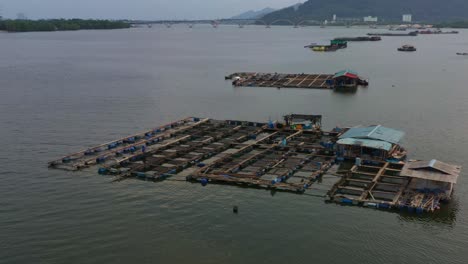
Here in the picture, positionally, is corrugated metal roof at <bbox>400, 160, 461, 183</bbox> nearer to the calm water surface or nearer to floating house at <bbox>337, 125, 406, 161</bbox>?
the calm water surface

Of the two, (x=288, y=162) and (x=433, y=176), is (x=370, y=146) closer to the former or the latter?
(x=288, y=162)

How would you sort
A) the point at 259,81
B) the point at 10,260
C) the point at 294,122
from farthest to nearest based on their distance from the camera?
the point at 259,81
the point at 294,122
the point at 10,260

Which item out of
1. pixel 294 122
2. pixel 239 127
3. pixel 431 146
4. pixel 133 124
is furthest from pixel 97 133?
pixel 431 146

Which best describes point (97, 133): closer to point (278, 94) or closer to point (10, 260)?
point (10, 260)

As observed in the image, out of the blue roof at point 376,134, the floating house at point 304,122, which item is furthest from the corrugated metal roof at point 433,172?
the floating house at point 304,122

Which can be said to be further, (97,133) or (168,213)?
(97,133)

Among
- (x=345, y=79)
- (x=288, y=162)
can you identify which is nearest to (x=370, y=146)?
(x=288, y=162)

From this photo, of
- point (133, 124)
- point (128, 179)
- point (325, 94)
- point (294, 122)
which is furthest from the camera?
point (325, 94)

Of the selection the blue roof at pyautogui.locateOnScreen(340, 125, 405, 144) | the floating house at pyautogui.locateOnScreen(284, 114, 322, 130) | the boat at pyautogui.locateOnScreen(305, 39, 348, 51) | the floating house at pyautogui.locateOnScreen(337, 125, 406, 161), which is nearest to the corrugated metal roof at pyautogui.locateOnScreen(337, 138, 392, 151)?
the floating house at pyautogui.locateOnScreen(337, 125, 406, 161)
